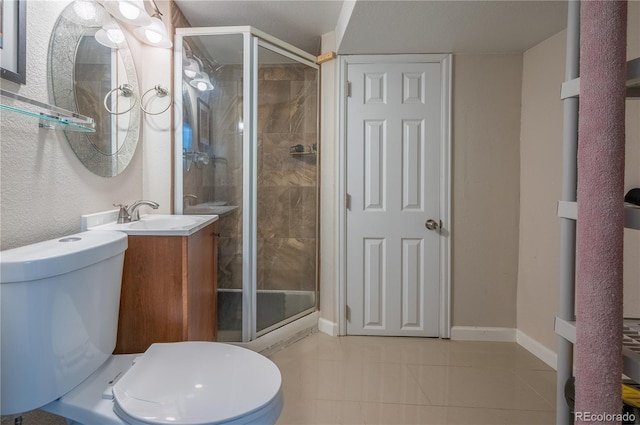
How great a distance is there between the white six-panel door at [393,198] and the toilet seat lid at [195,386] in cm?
150

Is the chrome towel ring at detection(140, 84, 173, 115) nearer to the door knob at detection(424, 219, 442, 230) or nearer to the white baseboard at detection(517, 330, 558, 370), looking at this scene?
the door knob at detection(424, 219, 442, 230)

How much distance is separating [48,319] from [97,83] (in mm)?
1126

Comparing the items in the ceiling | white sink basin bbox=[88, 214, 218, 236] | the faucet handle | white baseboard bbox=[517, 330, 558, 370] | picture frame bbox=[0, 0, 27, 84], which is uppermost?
the ceiling

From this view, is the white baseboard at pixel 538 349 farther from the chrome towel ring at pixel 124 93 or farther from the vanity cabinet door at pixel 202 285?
the chrome towel ring at pixel 124 93

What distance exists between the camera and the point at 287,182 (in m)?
2.56

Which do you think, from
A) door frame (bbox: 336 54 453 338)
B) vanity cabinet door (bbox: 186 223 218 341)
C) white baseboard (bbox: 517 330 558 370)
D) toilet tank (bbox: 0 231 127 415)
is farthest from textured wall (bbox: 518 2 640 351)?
toilet tank (bbox: 0 231 127 415)

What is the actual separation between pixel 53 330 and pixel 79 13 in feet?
→ 4.22

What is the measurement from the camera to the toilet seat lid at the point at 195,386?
0.86 meters

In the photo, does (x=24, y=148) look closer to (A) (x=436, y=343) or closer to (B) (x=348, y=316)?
(B) (x=348, y=316)

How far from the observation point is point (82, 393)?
3.33 ft

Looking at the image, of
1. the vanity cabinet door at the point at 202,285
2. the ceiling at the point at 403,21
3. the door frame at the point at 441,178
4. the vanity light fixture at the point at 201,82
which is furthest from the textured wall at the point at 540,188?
the vanity light fixture at the point at 201,82

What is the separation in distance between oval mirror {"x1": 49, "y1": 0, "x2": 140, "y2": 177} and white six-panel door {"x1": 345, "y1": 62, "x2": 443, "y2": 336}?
1.41 metres

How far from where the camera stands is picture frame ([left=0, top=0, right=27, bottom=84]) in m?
1.04

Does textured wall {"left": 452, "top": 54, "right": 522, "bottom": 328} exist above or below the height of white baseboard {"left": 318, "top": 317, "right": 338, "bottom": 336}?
above
